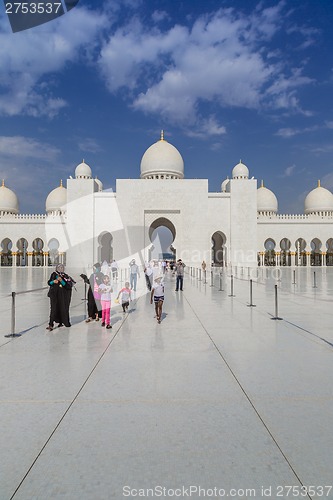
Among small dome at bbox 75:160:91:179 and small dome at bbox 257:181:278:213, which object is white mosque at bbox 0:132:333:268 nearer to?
small dome at bbox 75:160:91:179

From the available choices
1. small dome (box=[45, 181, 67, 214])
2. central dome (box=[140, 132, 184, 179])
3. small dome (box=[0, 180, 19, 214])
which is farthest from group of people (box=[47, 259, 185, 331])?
small dome (box=[0, 180, 19, 214])

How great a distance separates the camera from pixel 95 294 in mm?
6520

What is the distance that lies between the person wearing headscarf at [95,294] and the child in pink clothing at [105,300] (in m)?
0.14

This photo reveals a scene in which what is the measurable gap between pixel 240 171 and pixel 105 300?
121ft

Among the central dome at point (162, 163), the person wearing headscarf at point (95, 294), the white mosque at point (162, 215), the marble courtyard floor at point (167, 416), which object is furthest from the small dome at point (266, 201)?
the marble courtyard floor at point (167, 416)

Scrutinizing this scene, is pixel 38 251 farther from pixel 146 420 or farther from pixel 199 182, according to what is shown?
pixel 146 420

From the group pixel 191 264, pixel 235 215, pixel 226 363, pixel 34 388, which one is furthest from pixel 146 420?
pixel 235 215

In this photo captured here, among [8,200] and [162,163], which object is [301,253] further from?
[8,200]

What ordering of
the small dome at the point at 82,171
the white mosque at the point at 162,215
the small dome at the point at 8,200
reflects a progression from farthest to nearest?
the small dome at the point at 8,200 < the small dome at the point at 82,171 < the white mosque at the point at 162,215

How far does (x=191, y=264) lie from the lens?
32094mm

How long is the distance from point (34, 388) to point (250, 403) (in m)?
1.90

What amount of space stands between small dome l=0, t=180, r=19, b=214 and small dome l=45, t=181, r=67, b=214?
3.75 meters

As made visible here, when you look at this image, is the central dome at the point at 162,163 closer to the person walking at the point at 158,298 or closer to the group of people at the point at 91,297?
the group of people at the point at 91,297

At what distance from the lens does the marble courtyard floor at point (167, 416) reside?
6.14ft
